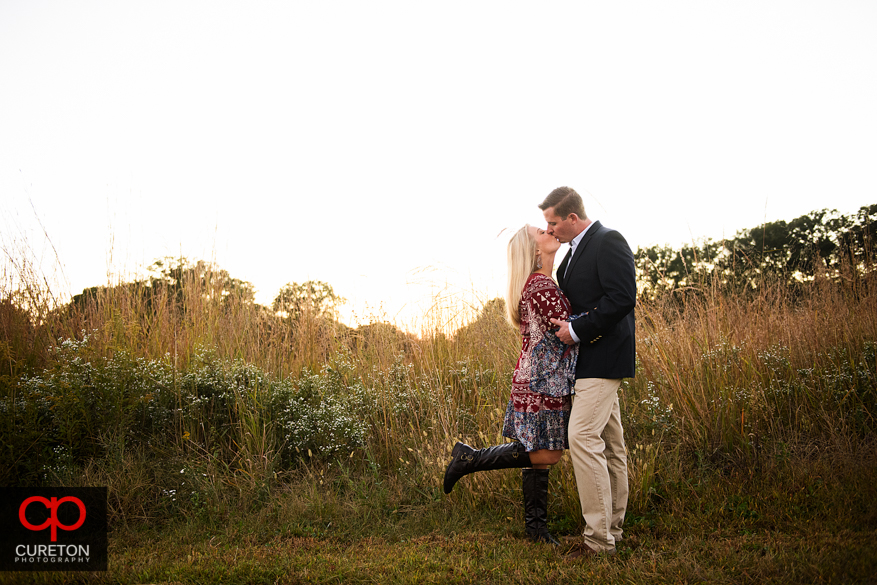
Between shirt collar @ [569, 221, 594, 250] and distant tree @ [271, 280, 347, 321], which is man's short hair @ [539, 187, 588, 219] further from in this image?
distant tree @ [271, 280, 347, 321]

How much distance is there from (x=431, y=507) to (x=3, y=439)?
3187 mm

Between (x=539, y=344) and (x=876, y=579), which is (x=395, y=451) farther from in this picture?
(x=876, y=579)

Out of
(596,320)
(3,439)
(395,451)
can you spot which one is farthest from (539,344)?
(3,439)

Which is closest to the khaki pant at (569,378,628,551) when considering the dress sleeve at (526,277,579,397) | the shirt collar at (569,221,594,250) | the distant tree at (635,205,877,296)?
the dress sleeve at (526,277,579,397)

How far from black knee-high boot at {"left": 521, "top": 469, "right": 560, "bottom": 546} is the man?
286 mm

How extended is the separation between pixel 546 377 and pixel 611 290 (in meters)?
0.62

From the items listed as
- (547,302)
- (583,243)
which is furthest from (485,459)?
(583,243)

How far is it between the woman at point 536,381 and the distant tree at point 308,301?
357 cm

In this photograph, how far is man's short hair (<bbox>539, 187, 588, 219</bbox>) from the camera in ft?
10.0

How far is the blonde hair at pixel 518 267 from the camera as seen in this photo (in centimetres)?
317

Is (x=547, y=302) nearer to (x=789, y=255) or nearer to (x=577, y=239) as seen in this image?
(x=577, y=239)

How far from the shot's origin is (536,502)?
10.1 feet

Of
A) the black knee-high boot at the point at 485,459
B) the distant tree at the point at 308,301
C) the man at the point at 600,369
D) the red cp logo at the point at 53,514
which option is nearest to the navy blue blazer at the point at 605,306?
the man at the point at 600,369

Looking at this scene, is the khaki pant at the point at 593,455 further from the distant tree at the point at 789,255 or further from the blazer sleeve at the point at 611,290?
the distant tree at the point at 789,255
